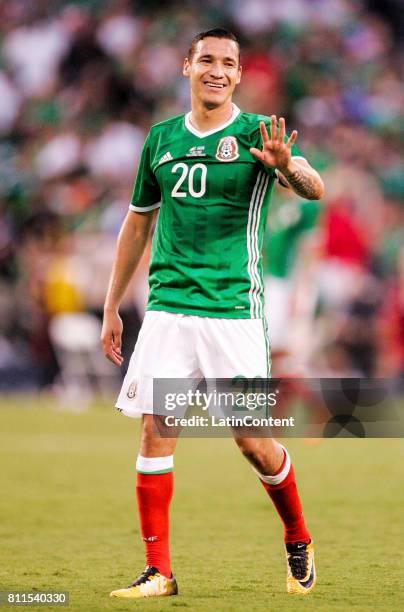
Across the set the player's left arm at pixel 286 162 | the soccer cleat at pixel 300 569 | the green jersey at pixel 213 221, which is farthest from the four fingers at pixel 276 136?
the soccer cleat at pixel 300 569

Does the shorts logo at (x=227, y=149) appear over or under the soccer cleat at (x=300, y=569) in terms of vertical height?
over

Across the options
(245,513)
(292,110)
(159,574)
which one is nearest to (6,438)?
(245,513)

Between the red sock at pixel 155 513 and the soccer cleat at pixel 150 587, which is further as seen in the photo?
the red sock at pixel 155 513

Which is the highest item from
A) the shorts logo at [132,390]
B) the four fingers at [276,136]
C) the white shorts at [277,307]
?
the white shorts at [277,307]

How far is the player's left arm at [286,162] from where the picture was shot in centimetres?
447

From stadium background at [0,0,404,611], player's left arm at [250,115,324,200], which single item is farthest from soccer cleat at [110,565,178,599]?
stadium background at [0,0,404,611]

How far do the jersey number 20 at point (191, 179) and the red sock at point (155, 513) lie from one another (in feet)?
3.58

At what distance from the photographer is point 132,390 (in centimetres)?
481

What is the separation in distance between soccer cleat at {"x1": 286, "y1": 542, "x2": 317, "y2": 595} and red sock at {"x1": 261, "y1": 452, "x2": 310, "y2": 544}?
0.03m

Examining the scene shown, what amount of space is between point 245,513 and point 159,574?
246 centimetres

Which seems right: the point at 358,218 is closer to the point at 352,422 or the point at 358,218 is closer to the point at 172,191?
the point at 352,422

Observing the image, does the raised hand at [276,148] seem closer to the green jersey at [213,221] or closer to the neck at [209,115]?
the green jersey at [213,221]

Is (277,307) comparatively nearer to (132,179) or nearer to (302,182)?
(132,179)

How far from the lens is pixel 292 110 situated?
56.2 ft
